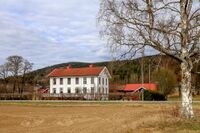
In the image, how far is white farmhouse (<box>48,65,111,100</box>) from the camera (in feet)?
344

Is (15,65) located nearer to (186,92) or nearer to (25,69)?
(25,69)

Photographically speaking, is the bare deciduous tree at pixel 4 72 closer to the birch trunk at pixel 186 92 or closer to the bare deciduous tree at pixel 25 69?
the bare deciduous tree at pixel 25 69

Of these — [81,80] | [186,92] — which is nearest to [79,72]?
[81,80]

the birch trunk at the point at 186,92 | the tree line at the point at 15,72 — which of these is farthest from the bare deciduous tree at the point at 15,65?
the birch trunk at the point at 186,92

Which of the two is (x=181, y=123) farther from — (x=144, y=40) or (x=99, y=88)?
(x=99, y=88)

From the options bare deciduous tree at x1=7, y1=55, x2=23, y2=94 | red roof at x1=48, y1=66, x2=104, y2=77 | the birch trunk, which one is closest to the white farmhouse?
red roof at x1=48, y1=66, x2=104, y2=77

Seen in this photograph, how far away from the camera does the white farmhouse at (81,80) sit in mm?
104938

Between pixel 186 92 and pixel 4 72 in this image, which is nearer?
pixel 186 92

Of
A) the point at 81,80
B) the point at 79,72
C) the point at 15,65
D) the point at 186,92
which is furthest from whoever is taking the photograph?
the point at 15,65

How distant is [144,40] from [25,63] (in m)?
108

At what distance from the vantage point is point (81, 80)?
10794 cm

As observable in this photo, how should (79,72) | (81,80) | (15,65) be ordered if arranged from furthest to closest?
(15,65)
(79,72)
(81,80)

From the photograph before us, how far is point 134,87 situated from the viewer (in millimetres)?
124375

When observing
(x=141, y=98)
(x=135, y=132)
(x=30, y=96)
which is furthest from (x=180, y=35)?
(x=30, y=96)
